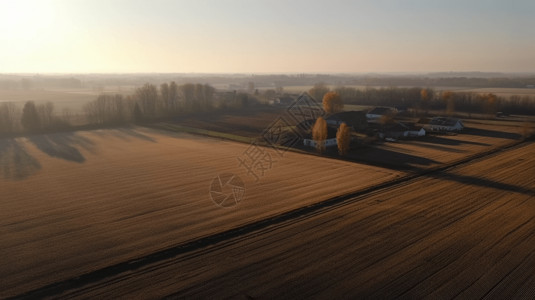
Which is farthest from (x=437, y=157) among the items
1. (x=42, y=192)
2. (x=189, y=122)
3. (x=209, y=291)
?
(x=189, y=122)

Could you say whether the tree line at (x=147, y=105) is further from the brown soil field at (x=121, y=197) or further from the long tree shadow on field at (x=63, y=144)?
the brown soil field at (x=121, y=197)

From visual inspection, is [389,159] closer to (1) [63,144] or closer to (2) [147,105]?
(1) [63,144]

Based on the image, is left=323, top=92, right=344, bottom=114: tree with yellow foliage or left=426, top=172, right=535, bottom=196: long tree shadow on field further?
left=323, top=92, right=344, bottom=114: tree with yellow foliage

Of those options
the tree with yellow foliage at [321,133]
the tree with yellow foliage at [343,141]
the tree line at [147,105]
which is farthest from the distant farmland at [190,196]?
the tree line at [147,105]

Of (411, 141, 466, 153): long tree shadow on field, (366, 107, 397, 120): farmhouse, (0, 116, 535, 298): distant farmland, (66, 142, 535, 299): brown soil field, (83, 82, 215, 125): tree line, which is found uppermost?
(83, 82, 215, 125): tree line

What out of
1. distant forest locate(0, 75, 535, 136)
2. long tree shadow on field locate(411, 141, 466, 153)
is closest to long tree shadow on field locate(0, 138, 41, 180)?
distant forest locate(0, 75, 535, 136)

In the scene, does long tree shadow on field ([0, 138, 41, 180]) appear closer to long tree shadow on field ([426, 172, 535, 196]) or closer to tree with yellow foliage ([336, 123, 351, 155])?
tree with yellow foliage ([336, 123, 351, 155])

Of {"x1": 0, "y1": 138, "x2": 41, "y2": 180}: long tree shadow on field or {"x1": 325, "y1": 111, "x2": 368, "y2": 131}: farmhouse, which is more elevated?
{"x1": 325, "y1": 111, "x2": 368, "y2": 131}: farmhouse

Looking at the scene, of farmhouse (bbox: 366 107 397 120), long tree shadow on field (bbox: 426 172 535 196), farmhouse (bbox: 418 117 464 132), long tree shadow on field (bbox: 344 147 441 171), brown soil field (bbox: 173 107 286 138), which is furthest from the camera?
farmhouse (bbox: 366 107 397 120)
